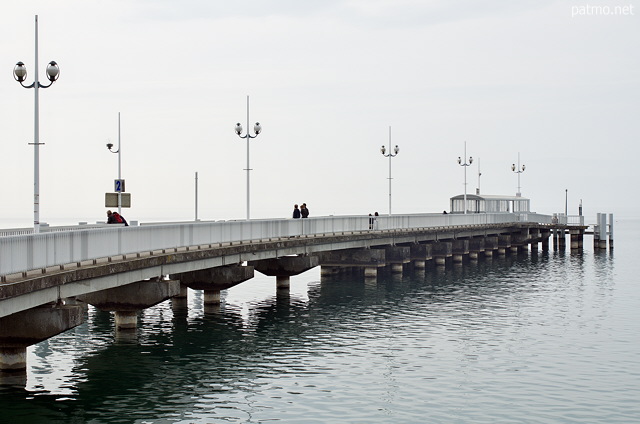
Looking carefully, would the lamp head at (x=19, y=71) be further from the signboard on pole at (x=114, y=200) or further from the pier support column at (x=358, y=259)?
the pier support column at (x=358, y=259)

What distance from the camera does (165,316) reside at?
137ft

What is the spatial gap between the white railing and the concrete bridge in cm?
3

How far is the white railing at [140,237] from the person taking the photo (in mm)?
24000

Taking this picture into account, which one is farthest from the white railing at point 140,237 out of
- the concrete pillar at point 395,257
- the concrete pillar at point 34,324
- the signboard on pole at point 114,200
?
the signboard on pole at point 114,200

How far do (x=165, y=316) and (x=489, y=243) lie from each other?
49.8 m

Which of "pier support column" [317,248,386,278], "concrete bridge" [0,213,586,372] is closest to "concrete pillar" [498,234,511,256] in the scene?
"concrete bridge" [0,213,586,372]

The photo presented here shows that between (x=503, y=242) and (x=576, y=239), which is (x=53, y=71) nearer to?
(x=503, y=242)

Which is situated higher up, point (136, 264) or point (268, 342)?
point (136, 264)

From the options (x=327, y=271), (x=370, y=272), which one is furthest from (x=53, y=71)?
(x=327, y=271)

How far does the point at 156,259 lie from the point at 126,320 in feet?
13.7

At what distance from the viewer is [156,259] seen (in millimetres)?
32312

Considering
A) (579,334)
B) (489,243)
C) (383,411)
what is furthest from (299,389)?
(489,243)

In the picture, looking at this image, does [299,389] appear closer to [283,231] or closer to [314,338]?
[314,338]

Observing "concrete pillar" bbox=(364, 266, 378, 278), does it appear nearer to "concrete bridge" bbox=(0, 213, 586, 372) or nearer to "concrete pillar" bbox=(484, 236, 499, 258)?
"concrete bridge" bbox=(0, 213, 586, 372)
